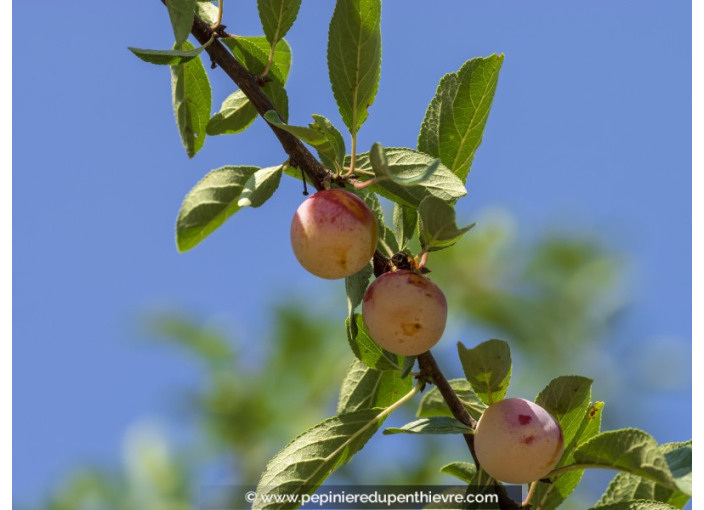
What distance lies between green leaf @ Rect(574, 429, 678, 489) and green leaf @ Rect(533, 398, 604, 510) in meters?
0.08

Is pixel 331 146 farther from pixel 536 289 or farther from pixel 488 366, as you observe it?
pixel 536 289

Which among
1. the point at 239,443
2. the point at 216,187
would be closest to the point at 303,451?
the point at 216,187

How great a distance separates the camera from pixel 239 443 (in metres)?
2.87

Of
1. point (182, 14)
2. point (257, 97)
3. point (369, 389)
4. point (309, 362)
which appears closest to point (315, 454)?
point (369, 389)

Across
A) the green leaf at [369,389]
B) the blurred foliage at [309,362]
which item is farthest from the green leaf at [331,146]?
the blurred foliage at [309,362]

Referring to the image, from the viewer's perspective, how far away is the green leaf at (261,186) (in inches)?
43.6

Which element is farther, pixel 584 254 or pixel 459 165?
pixel 584 254

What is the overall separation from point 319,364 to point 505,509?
6.23 ft

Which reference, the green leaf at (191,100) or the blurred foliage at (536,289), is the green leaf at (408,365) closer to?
the green leaf at (191,100)

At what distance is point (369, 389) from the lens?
1.32 meters

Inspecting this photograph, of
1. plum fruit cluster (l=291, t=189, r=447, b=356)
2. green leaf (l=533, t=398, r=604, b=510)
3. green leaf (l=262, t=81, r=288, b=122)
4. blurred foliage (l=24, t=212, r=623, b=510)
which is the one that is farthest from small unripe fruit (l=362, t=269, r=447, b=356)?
blurred foliage (l=24, t=212, r=623, b=510)

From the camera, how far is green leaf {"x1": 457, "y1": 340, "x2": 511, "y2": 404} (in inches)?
43.3

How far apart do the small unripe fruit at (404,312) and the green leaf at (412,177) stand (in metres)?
0.11

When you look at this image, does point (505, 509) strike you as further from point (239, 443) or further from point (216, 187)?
point (239, 443)
